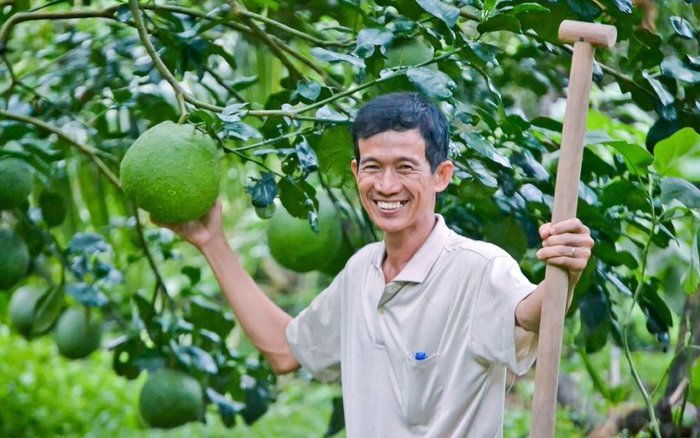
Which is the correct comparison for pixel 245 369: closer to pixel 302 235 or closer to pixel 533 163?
pixel 302 235

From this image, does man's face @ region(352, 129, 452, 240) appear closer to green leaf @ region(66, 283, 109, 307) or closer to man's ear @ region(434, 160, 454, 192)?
man's ear @ region(434, 160, 454, 192)

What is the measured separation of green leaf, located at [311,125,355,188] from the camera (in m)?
2.28

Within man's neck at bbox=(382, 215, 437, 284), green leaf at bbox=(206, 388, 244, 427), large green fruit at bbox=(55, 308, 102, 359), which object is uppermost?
man's neck at bbox=(382, 215, 437, 284)

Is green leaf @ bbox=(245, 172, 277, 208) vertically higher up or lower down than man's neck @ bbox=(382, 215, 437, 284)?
lower down

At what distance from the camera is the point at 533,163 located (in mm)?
2438

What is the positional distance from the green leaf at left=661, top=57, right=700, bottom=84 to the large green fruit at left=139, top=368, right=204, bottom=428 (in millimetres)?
1330

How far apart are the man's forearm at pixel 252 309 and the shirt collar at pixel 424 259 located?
42 centimetres

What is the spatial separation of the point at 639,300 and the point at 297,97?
2.83 ft

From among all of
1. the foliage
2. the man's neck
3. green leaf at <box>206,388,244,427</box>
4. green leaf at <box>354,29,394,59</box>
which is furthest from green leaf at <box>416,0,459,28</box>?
green leaf at <box>206,388,244,427</box>

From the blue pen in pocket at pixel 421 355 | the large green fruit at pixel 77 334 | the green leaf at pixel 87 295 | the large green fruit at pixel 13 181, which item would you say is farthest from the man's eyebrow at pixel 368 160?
the large green fruit at pixel 77 334

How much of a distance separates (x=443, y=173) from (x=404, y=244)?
14cm

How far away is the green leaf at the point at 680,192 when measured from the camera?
2.21 m

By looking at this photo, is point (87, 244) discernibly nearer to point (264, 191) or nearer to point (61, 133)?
point (61, 133)

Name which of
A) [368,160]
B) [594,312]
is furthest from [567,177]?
[594,312]
